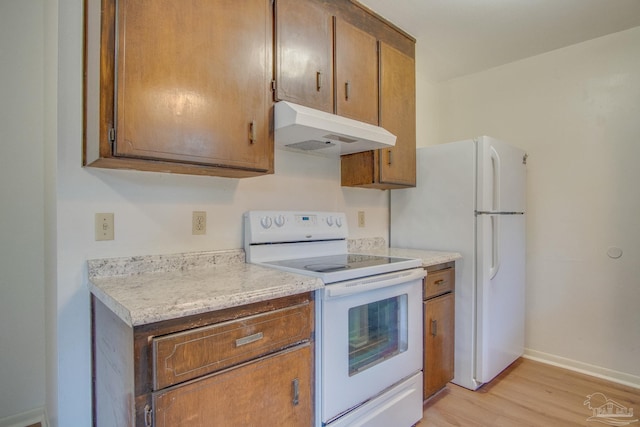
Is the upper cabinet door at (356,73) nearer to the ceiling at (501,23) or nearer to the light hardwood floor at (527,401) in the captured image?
the ceiling at (501,23)

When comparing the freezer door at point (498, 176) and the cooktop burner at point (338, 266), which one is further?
the freezer door at point (498, 176)

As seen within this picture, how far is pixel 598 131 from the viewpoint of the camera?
2.47 m

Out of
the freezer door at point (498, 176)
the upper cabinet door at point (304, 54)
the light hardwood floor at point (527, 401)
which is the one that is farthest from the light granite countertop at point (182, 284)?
the freezer door at point (498, 176)

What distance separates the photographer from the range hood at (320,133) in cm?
156

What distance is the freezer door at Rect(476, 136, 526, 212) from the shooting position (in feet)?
7.23

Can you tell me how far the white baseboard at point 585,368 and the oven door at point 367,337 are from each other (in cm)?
141

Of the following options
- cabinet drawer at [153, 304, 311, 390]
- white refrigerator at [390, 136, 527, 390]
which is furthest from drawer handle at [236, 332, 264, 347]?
white refrigerator at [390, 136, 527, 390]

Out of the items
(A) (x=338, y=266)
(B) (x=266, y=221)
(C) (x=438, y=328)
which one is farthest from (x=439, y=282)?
(B) (x=266, y=221)

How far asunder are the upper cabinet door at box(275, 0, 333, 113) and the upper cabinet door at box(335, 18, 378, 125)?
0.21 ft

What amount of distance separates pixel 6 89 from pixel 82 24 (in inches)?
32.6

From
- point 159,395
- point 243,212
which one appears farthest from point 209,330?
point 243,212

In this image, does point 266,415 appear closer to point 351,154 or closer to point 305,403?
point 305,403

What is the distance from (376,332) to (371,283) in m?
0.32

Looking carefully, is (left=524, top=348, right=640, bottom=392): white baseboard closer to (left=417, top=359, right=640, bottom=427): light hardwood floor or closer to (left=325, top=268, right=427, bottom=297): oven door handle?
(left=417, top=359, right=640, bottom=427): light hardwood floor
